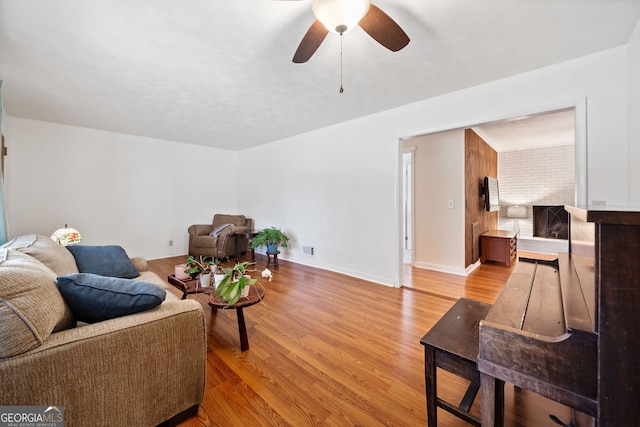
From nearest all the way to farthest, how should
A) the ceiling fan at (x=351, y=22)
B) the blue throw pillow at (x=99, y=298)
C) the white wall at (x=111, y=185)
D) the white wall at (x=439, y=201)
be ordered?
1. the blue throw pillow at (x=99, y=298)
2. the ceiling fan at (x=351, y=22)
3. the white wall at (x=111, y=185)
4. the white wall at (x=439, y=201)

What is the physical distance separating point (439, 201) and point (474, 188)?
30.1 inches

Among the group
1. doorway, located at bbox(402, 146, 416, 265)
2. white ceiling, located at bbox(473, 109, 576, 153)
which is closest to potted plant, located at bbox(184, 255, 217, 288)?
doorway, located at bbox(402, 146, 416, 265)

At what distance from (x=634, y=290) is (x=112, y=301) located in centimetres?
188

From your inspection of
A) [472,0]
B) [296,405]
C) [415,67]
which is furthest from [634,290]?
[415,67]

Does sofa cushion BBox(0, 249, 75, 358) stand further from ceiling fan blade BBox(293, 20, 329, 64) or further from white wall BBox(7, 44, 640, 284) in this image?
white wall BBox(7, 44, 640, 284)

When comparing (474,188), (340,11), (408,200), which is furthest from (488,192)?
(340,11)

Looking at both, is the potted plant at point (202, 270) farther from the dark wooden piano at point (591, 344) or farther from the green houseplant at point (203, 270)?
the dark wooden piano at point (591, 344)

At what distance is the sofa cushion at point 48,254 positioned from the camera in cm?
163

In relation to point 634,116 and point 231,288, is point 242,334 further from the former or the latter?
point 634,116

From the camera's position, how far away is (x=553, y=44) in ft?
6.22

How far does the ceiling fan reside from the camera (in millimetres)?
1263

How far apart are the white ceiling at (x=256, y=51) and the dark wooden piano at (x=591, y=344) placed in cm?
166

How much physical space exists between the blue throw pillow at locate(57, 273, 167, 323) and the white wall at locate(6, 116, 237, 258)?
4095 mm

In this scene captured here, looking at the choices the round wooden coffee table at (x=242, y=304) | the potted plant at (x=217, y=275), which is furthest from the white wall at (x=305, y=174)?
the potted plant at (x=217, y=275)
